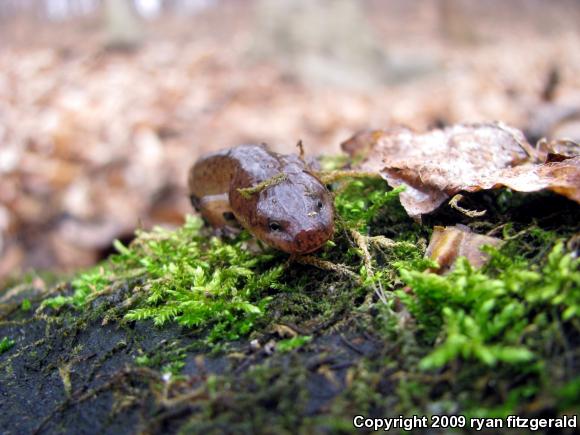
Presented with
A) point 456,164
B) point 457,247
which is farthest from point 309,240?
point 456,164

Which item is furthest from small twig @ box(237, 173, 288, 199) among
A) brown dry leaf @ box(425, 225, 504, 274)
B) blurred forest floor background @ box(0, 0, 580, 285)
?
blurred forest floor background @ box(0, 0, 580, 285)

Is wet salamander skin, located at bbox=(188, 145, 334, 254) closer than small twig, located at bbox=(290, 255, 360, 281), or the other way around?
small twig, located at bbox=(290, 255, 360, 281)

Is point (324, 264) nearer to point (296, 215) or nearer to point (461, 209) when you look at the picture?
point (296, 215)

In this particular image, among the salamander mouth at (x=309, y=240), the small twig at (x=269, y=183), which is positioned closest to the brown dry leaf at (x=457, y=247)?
the salamander mouth at (x=309, y=240)

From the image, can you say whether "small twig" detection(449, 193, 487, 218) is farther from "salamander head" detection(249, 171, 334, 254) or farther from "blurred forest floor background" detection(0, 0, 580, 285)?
"blurred forest floor background" detection(0, 0, 580, 285)

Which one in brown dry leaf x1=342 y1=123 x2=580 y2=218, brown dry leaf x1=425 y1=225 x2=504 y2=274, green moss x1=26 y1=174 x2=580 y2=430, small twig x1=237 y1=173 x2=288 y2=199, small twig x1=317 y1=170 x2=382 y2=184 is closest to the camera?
green moss x1=26 y1=174 x2=580 y2=430

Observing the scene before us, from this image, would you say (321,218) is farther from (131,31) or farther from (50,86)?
(131,31)

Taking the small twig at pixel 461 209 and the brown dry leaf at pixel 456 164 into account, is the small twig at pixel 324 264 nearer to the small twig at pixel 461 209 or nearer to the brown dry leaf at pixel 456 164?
the brown dry leaf at pixel 456 164
